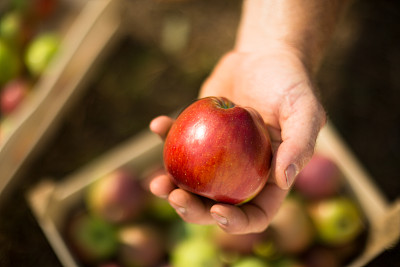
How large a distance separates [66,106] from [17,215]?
838 mm

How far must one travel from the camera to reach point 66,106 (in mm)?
2887

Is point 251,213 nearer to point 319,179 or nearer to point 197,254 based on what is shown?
point 197,254

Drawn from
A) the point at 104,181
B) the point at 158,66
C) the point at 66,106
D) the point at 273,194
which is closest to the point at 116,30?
the point at 158,66

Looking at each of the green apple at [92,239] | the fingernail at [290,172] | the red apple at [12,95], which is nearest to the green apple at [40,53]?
the red apple at [12,95]

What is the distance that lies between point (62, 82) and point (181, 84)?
0.99 m

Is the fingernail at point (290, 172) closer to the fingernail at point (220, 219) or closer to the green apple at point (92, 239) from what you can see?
the fingernail at point (220, 219)

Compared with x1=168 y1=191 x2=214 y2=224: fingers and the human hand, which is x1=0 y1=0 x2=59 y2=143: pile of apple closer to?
the human hand

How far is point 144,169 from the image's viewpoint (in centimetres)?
240

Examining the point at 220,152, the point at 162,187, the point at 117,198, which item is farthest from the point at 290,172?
the point at 117,198

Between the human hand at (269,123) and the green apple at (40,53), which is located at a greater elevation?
the green apple at (40,53)

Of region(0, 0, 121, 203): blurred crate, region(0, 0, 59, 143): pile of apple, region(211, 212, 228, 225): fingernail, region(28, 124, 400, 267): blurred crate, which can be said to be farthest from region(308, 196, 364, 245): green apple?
region(0, 0, 59, 143): pile of apple

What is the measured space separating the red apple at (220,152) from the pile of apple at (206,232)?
58cm

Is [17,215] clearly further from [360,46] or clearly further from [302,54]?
[360,46]

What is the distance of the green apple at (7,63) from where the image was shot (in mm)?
2691
